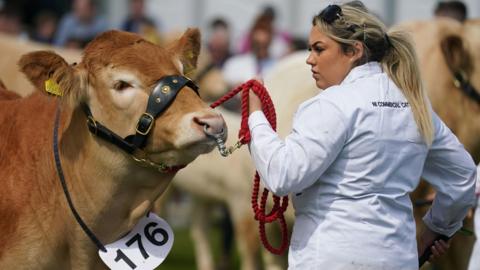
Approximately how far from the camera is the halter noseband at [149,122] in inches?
180

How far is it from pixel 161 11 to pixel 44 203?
37.5 feet

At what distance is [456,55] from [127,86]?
2965 mm

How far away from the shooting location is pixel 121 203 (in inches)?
193

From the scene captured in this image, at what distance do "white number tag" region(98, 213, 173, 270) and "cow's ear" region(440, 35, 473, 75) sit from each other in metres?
2.63

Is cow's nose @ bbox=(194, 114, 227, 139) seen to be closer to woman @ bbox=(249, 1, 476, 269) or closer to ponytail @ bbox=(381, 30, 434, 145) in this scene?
woman @ bbox=(249, 1, 476, 269)

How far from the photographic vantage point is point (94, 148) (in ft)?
16.0

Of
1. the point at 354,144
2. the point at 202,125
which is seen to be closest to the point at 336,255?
the point at 354,144

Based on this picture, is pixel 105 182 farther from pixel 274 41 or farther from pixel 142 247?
pixel 274 41

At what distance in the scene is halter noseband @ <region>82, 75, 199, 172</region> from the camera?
457cm

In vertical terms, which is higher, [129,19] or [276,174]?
[276,174]

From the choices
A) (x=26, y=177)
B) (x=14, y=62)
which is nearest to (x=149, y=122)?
(x=26, y=177)

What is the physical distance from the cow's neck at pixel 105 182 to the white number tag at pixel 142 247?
0.07 meters

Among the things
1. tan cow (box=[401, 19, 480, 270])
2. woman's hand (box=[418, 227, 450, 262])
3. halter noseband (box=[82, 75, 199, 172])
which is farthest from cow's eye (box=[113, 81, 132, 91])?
tan cow (box=[401, 19, 480, 270])

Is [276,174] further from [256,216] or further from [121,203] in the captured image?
[121,203]
